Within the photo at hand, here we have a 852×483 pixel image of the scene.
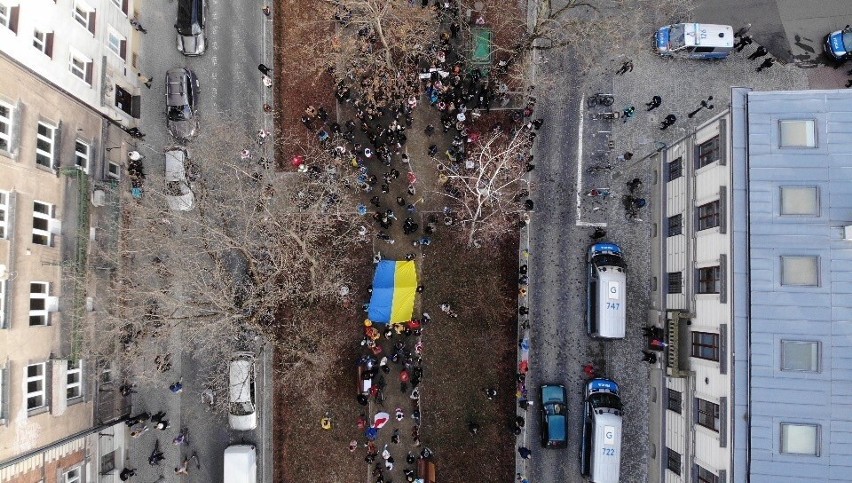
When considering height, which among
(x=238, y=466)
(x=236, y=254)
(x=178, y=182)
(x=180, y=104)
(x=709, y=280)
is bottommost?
(x=238, y=466)

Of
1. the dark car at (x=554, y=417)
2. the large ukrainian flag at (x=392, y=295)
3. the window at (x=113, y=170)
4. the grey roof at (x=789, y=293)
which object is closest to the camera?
the grey roof at (x=789, y=293)

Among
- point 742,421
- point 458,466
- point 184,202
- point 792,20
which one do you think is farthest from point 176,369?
point 792,20

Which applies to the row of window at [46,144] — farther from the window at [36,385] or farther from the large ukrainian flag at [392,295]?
the large ukrainian flag at [392,295]

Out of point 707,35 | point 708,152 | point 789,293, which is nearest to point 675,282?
point 789,293

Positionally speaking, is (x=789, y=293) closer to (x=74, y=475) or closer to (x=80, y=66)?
(x=74, y=475)

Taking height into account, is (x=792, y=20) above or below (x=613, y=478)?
above

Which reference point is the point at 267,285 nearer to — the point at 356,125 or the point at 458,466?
the point at 356,125

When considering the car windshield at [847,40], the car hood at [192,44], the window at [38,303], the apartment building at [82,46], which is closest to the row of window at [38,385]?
the window at [38,303]
